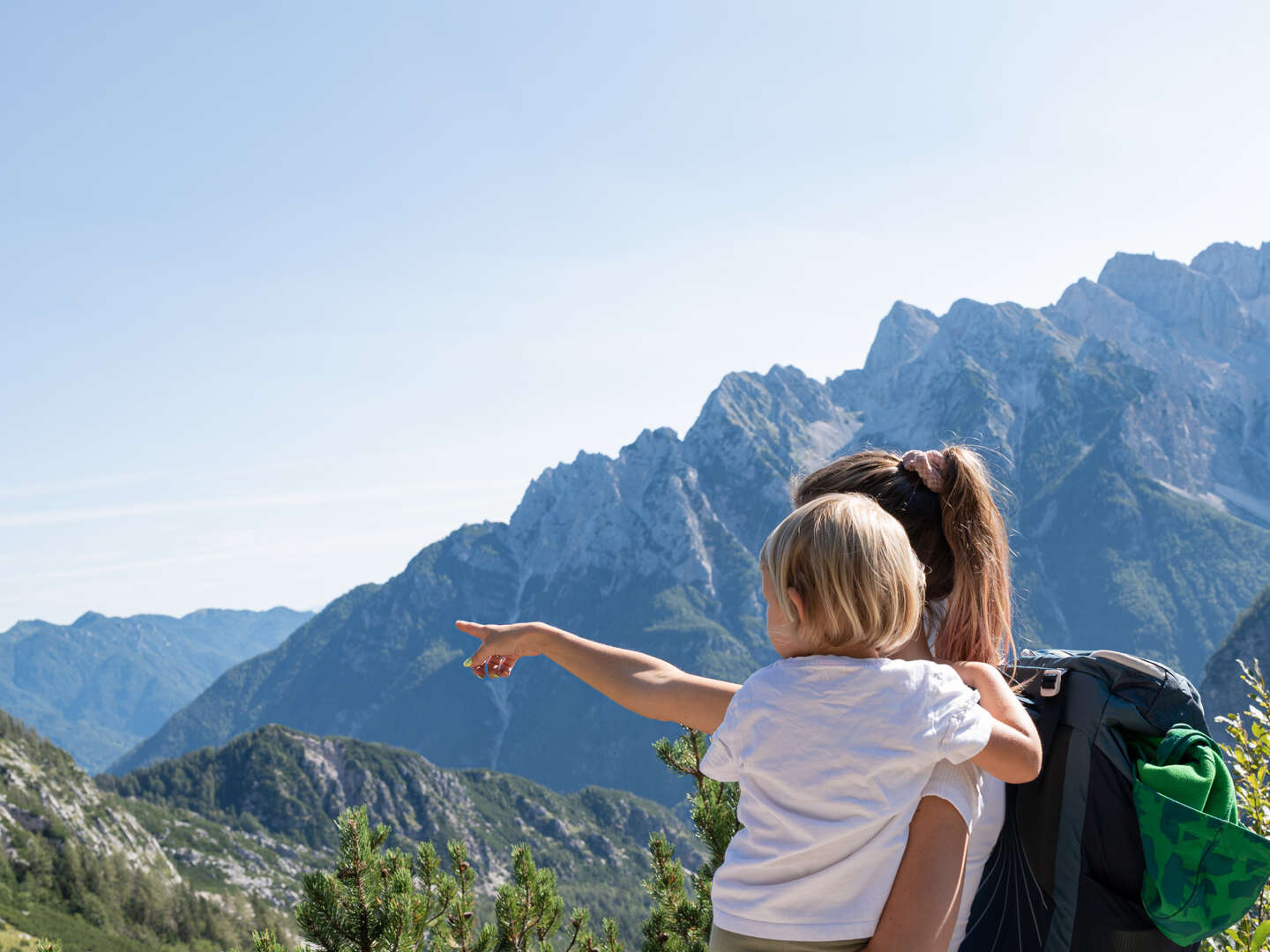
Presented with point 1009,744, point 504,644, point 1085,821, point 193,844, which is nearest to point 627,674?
point 504,644

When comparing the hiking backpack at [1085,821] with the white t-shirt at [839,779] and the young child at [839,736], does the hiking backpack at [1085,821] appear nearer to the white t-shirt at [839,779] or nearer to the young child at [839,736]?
the young child at [839,736]

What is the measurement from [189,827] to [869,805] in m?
208

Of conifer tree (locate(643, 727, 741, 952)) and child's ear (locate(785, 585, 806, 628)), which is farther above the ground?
child's ear (locate(785, 585, 806, 628))

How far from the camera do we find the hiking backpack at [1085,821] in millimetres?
2334

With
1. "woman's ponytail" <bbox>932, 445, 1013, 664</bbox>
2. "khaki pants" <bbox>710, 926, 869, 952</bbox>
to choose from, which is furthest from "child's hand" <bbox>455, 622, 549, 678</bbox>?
"woman's ponytail" <bbox>932, 445, 1013, 664</bbox>

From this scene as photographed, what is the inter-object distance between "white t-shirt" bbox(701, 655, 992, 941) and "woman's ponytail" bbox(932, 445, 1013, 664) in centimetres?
56

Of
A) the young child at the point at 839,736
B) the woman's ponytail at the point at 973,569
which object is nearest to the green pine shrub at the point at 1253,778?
the woman's ponytail at the point at 973,569

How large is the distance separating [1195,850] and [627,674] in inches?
72.4

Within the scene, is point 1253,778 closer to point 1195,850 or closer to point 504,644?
point 1195,850

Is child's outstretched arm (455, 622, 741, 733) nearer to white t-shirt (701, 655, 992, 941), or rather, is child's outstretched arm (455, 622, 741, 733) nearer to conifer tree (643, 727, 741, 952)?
white t-shirt (701, 655, 992, 941)

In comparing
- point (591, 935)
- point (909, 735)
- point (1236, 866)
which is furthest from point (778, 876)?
point (591, 935)

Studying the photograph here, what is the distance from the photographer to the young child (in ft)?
7.30

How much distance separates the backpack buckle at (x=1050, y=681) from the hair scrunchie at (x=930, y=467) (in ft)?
2.19

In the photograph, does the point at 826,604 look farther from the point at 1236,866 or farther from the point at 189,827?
the point at 189,827
